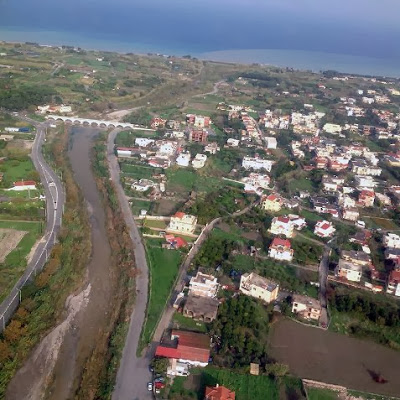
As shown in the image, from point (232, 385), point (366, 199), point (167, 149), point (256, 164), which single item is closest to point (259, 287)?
point (232, 385)

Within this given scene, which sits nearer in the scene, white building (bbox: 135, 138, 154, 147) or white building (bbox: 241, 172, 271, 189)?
white building (bbox: 241, 172, 271, 189)

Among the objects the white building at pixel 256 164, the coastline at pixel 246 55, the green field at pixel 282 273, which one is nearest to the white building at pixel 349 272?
the green field at pixel 282 273

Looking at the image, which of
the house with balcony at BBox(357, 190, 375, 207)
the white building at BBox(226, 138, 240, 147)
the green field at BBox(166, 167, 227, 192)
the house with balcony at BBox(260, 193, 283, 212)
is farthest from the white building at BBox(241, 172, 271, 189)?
the white building at BBox(226, 138, 240, 147)

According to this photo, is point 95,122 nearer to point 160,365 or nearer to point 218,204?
point 218,204

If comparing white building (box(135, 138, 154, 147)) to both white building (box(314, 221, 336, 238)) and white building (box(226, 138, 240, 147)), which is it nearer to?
white building (box(226, 138, 240, 147))

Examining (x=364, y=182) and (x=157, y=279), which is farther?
(x=364, y=182)

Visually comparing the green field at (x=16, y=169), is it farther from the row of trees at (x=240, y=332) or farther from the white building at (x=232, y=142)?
the row of trees at (x=240, y=332)
